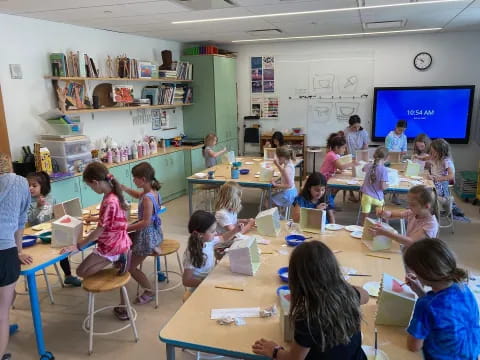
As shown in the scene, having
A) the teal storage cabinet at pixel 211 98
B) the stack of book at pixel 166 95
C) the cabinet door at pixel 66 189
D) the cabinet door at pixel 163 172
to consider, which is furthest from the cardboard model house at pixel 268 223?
the teal storage cabinet at pixel 211 98

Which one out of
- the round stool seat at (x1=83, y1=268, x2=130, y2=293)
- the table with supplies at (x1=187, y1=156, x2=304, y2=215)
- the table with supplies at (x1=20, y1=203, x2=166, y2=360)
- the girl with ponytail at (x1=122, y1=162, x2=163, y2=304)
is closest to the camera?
the table with supplies at (x1=20, y1=203, x2=166, y2=360)

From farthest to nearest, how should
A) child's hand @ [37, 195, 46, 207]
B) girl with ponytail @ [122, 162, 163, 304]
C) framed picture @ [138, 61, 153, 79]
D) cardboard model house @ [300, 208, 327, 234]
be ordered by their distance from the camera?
framed picture @ [138, 61, 153, 79], child's hand @ [37, 195, 46, 207], girl with ponytail @ [122, 162, 163, 304], cardboard model house @ [300, 208, 327, 234]

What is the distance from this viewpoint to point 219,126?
7684mm

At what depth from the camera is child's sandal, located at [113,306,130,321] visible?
3234 millimetres

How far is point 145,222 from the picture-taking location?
3.16 m

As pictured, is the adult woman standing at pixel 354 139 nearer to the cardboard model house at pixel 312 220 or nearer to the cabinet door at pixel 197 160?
the cabinet door at pixel 197 160

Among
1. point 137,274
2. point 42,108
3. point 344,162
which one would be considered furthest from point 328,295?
point 42,108

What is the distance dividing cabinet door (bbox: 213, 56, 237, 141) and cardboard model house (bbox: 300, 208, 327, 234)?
487cm

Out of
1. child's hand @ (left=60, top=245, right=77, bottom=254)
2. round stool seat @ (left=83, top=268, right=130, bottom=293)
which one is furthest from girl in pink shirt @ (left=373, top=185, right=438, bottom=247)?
child's hand @ (left=60, top=245, right=77, bottom=254)

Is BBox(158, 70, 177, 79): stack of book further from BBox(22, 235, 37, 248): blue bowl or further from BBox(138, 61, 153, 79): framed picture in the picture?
BBox(22, 235, 37, 248): blue bowl

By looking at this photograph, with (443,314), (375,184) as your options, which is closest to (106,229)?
(443,314)

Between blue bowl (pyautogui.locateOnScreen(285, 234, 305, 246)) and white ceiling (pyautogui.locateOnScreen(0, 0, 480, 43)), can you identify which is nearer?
blue bowl (pyautogui.locateOnScreen(285, 234, 305, 246))

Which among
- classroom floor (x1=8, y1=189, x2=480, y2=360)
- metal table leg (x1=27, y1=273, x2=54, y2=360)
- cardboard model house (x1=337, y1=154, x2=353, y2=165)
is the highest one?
cardboard model house (x1=337, y1=154, x2=353, y2=165)

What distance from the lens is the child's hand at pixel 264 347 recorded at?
1595 mm
